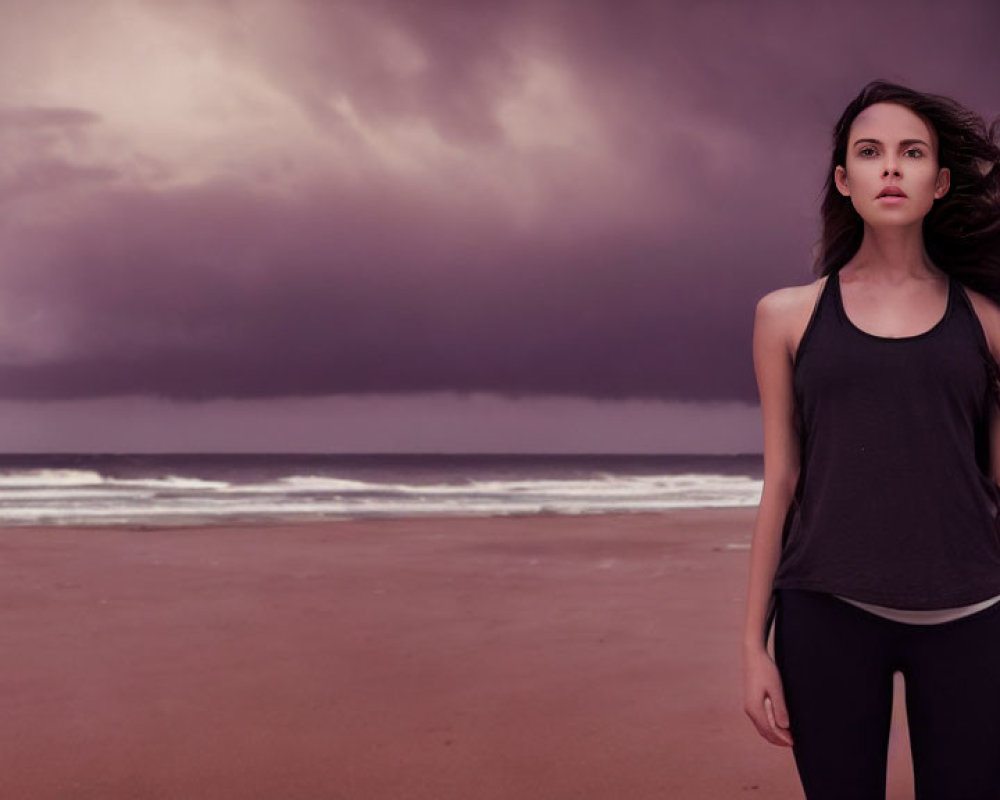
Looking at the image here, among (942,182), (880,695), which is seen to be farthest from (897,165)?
(880,695)

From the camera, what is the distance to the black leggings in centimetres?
170

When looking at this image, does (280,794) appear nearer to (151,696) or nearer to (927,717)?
(151,696)

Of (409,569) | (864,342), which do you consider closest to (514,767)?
(864,342)

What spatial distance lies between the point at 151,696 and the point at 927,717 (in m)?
4.22

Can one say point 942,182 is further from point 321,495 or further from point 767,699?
point 321,495

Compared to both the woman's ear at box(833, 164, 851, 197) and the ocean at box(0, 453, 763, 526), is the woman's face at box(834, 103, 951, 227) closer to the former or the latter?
the woman's ear at box(833, 164, 851, 197)

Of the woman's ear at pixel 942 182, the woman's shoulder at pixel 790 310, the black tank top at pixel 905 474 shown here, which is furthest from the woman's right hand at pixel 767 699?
the woman's ear at pixel 942 182

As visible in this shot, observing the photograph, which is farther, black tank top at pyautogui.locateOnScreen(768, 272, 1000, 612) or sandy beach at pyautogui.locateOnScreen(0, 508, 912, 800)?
sandy beach at pyautogui.locateOnScreen(0, 508, 912, 800)

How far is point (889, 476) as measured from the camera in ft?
5.72

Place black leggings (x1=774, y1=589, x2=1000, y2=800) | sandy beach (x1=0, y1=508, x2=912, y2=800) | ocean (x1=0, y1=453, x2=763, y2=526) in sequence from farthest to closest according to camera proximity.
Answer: ocean (x1=0, y1=453, x2=763, y2=526) < sandy beach (x1=0, y1=508, x2=912, y2=800) < black leggings (x1=774, y1=589, x2=1000, y2=800)

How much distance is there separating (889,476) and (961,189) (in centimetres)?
57

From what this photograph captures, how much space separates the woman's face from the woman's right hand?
2.76 ft

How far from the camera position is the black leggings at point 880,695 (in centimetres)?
170

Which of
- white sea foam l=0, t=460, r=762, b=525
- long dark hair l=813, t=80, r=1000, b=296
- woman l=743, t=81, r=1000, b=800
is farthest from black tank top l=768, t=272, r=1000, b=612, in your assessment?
white sea foam l=0, t=460, r=762, b=525
